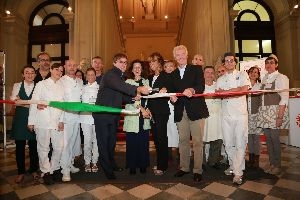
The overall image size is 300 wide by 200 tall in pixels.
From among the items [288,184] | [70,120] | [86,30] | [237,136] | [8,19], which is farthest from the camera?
[8,19]

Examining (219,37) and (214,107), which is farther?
(219,37)

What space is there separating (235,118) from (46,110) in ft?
8.02

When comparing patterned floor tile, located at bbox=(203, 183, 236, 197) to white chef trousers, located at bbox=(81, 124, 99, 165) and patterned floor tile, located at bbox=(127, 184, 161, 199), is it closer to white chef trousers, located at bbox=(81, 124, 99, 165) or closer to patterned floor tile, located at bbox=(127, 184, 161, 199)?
patterned floor tile, located at bbox=(127, 184, 161, 199)

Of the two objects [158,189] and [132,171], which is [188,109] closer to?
[158,189]

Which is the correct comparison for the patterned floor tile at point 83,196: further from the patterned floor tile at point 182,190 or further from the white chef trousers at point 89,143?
the white chef trousers at point 89,143

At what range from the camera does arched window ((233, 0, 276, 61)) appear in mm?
11961

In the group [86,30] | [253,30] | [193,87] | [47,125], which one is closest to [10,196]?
[47,125]

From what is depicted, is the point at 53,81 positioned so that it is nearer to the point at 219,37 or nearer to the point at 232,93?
the point at 232,93

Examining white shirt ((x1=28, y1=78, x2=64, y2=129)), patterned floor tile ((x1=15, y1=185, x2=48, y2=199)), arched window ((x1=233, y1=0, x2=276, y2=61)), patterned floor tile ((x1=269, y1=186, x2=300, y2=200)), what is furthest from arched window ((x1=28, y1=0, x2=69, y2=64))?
patterned floor tile ((x1=269, y1=186, x2=300, y2=200))

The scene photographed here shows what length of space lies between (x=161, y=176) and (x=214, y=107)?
1322 millimetres

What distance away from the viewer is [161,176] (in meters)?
3.47

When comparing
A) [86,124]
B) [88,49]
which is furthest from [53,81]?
[88,49]

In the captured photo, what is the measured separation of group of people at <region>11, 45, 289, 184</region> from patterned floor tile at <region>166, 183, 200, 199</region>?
30 centimetres

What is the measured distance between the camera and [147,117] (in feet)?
11.6
